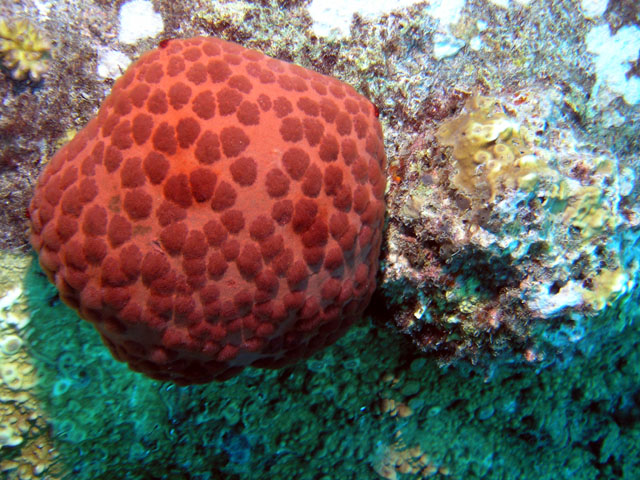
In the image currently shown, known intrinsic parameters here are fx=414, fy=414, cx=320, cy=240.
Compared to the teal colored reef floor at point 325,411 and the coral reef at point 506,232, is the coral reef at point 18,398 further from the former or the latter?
the coral reef at point 506,232

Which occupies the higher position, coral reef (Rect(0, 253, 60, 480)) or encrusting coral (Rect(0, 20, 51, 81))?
encrusting coral (Rect(0, 20, 51, 81))

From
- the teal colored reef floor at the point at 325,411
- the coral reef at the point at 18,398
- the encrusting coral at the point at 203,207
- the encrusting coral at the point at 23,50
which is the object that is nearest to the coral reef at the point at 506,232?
the encrusting coral at the point at 203,207

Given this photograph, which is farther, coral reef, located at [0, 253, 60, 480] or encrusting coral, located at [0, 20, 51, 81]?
coral reef, located at [0, 253, 60, 480]

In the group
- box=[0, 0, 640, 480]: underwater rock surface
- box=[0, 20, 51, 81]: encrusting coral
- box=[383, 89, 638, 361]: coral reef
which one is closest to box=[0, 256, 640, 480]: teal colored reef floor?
box=[0, 0, 640, 480]: underwater rock surface

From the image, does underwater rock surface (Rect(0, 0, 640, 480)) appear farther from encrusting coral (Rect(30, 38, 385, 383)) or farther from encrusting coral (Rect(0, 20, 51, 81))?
encrusting coral (Rect(30, 38, 385, 383))

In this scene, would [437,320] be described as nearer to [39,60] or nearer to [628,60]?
[628,60]

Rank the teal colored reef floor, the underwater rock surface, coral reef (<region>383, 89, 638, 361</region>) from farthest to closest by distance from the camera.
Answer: the teal colored reef floor → the underwater rock surface → coral reef (<region>383, 89, 638, 361</region>)

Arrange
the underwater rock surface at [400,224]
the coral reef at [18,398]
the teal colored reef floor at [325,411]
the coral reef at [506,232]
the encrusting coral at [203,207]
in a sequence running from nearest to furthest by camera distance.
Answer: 1. the encrusting coral at [203,207]
2. the coral reef at [506,232]
3. the underwater rock surface at [400,224]
4. the coral reef at [18,398]
5. the teal colored reef floor at [325,411]
